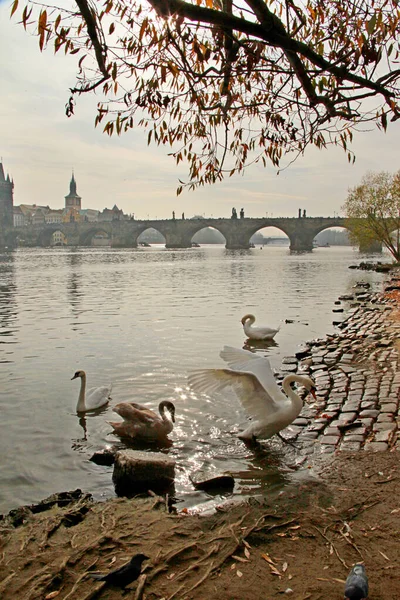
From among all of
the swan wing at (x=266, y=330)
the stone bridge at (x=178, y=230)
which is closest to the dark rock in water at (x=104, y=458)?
the swan wing at (x=266, y=330)

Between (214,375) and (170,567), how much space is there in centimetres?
212

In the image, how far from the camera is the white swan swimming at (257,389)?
5059 mm

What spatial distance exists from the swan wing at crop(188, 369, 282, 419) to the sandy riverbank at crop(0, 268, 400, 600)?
623 mm

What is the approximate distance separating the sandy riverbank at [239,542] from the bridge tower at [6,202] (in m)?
137

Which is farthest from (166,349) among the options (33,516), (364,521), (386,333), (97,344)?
(364,521)

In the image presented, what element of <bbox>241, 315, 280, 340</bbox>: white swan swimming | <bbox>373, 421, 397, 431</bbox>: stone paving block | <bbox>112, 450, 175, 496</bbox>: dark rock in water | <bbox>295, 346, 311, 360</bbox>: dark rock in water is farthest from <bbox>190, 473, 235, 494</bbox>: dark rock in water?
<bbox>241, 315, 280, 340</bbox>: white swan swimming

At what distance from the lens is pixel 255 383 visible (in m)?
5.14

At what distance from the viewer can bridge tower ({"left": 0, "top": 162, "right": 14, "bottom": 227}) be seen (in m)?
134

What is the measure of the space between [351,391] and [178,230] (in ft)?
353

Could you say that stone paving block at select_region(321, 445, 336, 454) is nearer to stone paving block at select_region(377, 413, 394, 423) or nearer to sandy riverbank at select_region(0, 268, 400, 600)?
sandy riverbank at select_region(0, 268, 400, 600)

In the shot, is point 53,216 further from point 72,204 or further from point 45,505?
point 45,505

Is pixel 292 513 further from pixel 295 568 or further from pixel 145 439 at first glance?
pixel 145 439

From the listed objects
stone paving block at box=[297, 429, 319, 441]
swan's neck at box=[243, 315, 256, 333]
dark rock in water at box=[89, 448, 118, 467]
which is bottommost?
dark rock in water at box=[89, 448, 118, 467]

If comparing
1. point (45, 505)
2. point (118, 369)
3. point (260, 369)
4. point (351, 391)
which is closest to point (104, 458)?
point (45, 505)
